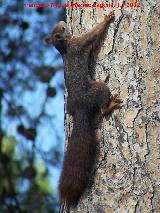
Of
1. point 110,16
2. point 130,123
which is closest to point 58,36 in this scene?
point 110,16

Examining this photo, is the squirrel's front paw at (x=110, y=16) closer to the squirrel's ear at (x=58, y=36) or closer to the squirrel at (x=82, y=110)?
the squirrel at (x=82, y=110)

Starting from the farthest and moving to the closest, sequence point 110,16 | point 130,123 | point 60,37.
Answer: point 60,37
point 110,16
point 130,123

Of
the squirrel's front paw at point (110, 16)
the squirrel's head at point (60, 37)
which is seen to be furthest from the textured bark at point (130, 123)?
the squirrel's head at point (60, 37)

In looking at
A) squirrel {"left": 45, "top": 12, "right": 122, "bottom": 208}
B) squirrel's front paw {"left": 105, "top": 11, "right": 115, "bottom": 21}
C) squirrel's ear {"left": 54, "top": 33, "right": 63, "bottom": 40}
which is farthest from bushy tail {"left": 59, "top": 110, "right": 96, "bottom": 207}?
squirrel's ear {"left": 54, "top": 33, "right": 63, "bottom": 40}

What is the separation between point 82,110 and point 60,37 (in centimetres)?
64

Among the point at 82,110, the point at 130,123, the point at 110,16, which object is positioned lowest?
the point at 130,123

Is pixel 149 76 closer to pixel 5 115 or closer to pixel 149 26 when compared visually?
pixel 149 26

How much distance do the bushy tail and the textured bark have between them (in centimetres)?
3

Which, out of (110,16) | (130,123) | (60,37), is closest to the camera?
(130,123)

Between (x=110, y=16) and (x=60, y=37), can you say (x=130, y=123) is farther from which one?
(x=60, y=37)

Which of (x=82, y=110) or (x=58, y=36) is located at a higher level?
(x=58, y=36)

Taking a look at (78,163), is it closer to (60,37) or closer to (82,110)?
(82,110)

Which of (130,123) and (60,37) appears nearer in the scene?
(130,123)

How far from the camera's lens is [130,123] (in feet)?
6.70
